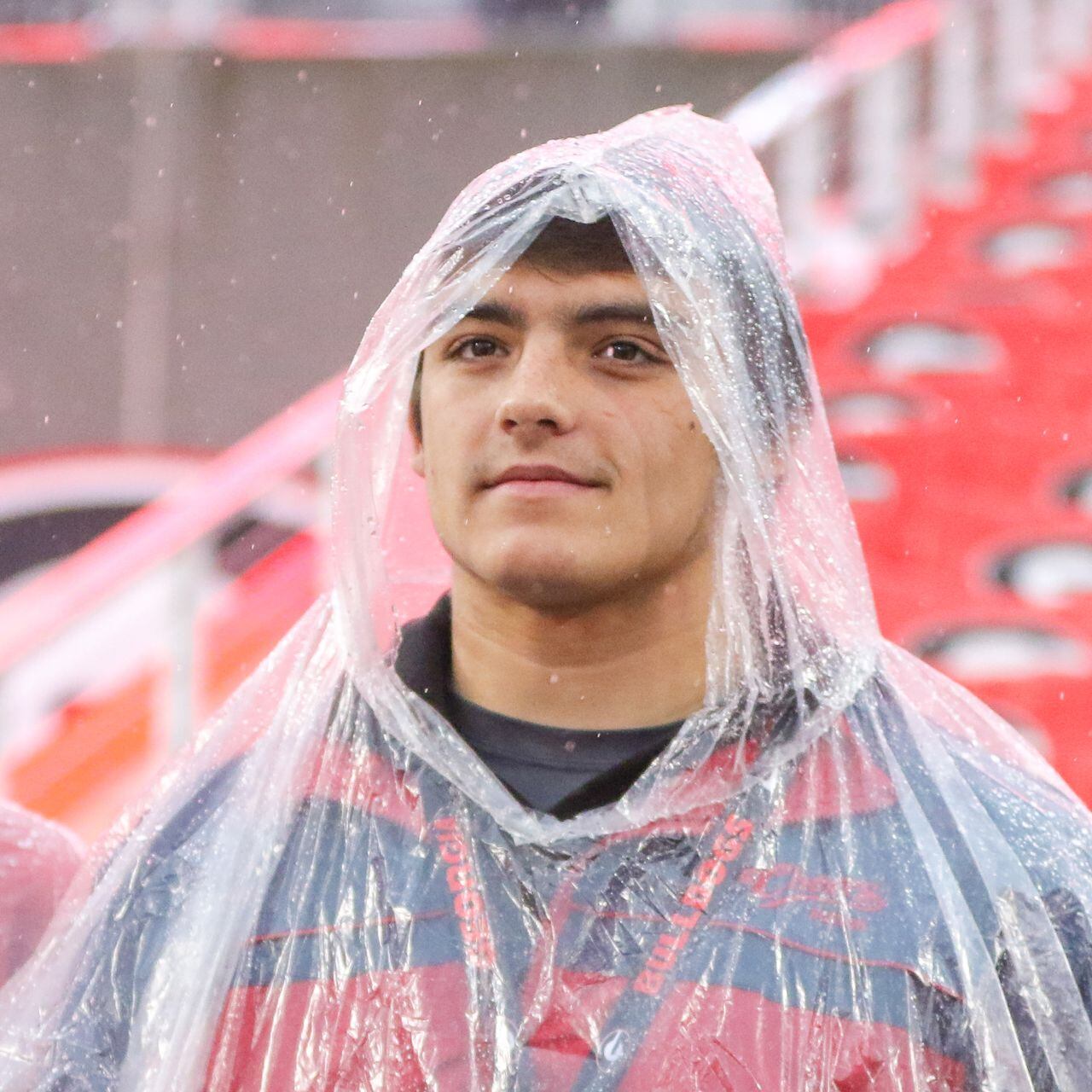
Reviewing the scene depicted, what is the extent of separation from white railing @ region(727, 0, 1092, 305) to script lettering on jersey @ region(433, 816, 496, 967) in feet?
7.85

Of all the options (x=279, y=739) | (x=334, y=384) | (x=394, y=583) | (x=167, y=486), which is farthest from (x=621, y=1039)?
(x=167, y=486)

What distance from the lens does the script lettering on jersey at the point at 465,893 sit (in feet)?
3.17

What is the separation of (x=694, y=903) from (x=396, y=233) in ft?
5.50

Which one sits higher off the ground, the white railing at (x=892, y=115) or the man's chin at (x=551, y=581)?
the white railing at (x=892, y=115)

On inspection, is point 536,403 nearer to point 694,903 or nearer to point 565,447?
point 565,447

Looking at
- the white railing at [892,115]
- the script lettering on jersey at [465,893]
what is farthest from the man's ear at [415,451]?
the white railing at [892,115]

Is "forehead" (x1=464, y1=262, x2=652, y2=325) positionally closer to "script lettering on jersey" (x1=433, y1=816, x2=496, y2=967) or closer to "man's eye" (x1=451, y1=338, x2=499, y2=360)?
"man's eye" (x1=451, y1=338, x2=499, y2=360)

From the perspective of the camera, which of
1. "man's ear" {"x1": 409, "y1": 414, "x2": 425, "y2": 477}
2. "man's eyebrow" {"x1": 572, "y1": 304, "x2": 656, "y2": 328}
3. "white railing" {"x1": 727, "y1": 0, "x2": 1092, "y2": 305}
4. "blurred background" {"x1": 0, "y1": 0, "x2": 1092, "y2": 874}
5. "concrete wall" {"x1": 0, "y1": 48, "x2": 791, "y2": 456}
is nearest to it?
"man's eyebrow" {"x1": 572, "y1": 304, "x2": 656, "y2": 328}

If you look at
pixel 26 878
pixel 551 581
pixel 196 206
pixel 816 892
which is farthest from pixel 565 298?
pixel 196 206

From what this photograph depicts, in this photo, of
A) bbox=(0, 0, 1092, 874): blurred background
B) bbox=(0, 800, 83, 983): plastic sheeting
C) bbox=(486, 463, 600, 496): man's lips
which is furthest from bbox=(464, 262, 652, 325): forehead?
bbox=(0, 0, 1092, 874): blurred background

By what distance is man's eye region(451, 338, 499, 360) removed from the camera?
1.07 meters

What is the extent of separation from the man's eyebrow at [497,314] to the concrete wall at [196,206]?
122 inches

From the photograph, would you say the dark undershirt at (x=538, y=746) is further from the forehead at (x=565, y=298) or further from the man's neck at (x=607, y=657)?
the forehead at (x=565, y=298)

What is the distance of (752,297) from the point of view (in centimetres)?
107
